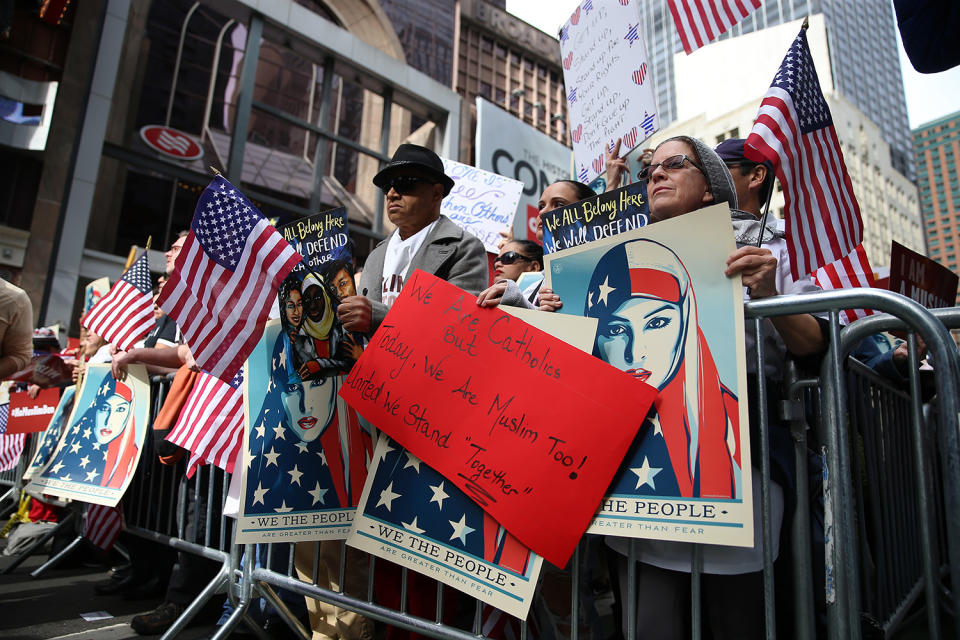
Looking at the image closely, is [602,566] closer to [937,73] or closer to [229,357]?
[229,357]

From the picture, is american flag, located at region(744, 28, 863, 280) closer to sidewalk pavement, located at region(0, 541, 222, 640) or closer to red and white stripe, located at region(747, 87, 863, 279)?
red and white stripe, located at region(747, 87, 863, 279)

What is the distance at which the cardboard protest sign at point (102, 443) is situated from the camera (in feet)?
11.2

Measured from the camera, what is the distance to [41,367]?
475 centimetres

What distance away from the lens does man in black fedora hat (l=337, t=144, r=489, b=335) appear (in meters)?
2.67

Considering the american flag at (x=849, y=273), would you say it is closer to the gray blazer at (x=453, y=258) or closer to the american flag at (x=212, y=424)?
the gray blazer at (x=453, y=258)

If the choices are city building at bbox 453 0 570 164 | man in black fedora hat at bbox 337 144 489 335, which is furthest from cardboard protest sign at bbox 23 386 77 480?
Result: city building at bbox 453 0 570 164

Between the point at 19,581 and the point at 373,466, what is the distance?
363cm

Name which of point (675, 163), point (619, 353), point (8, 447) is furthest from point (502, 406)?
point (8, 447)

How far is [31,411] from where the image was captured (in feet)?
16.5

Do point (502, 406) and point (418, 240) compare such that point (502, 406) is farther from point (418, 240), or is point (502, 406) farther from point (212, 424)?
point (212, 424)

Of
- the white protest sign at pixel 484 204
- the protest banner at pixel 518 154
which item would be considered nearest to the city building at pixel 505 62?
the protest banner at pixel 518 154

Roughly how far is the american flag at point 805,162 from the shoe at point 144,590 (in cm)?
405

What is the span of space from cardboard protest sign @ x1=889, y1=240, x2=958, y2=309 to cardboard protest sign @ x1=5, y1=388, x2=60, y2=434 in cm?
603

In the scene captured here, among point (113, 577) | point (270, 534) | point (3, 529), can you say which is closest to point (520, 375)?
point (270, 534)
